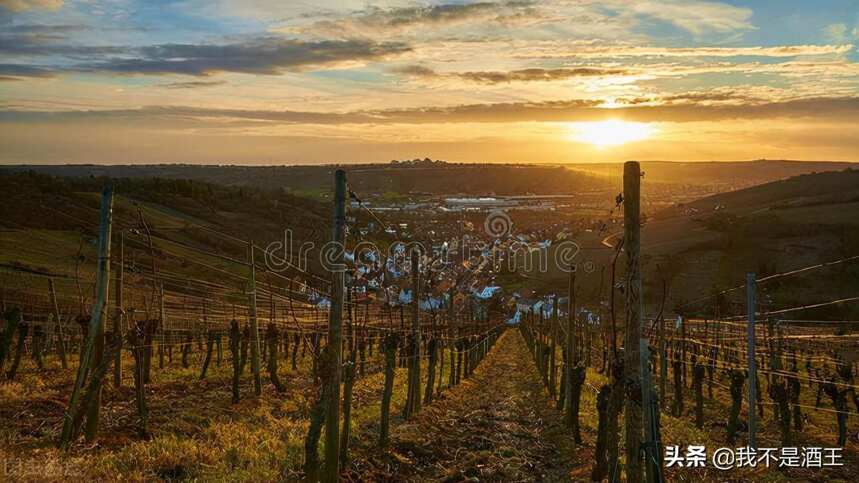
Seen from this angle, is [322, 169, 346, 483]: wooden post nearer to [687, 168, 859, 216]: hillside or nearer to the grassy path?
the grassy path

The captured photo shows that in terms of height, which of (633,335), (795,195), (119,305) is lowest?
(119,305)

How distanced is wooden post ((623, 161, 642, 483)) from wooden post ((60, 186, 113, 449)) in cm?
733

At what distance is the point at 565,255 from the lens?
89.6 m

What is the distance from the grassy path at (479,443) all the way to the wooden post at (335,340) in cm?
180

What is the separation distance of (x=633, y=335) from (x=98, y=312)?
752 centimetres

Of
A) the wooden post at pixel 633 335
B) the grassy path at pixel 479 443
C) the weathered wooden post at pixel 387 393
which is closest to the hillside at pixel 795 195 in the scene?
the grassy path at pixel 479 443

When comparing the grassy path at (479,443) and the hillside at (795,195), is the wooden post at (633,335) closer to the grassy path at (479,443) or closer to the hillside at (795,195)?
the grassy path at (479,443)

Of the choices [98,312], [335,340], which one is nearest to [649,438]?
[335,340]

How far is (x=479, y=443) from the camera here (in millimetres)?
13484

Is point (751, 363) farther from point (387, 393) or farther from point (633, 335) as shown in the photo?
point (633, 335)

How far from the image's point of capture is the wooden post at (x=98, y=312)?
966cm

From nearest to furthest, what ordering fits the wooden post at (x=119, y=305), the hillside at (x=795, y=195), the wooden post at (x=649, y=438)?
the wooden post at (x=649, y=438)
the wooden post at (x=119, y=305)
the hillside at (x=795, y=195)

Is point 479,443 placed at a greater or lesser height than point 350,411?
lesser

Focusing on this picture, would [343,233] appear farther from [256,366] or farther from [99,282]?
[256,366]
